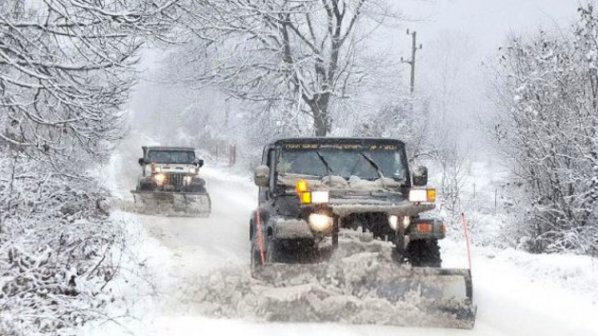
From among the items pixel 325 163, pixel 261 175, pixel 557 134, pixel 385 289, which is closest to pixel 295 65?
pixel 557 134

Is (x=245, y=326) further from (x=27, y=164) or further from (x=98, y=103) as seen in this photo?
(x=27, y=164)

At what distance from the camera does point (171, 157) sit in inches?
770

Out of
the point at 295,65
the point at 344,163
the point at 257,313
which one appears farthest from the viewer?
the point at 295,65

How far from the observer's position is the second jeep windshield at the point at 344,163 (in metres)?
8.58

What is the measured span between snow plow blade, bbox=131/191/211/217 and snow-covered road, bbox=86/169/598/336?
231cm

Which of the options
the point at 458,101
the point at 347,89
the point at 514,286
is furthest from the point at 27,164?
the point at 458,101

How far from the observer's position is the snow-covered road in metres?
6.46

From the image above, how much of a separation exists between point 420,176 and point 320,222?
1.74 meters

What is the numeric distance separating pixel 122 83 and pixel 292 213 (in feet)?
7.93

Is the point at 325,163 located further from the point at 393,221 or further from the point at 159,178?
the point at 159,178

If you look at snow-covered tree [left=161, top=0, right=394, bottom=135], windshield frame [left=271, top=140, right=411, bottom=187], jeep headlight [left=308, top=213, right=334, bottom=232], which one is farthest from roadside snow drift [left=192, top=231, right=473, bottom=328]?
snow-covered tree [left=161, top=0, right=394, bottom=135]

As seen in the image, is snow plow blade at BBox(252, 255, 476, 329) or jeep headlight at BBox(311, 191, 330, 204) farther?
jeep headlight at BBox(311, 191, 330, 204)

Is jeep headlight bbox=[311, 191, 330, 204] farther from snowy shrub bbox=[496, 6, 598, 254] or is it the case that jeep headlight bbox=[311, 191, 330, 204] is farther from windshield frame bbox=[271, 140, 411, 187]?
snowy shrub bbox=[496, 6, 598, 254]

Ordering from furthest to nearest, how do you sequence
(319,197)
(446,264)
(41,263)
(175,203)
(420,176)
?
(175,203) → (446,264) → (420,176) → (319,197) → (41,263)
